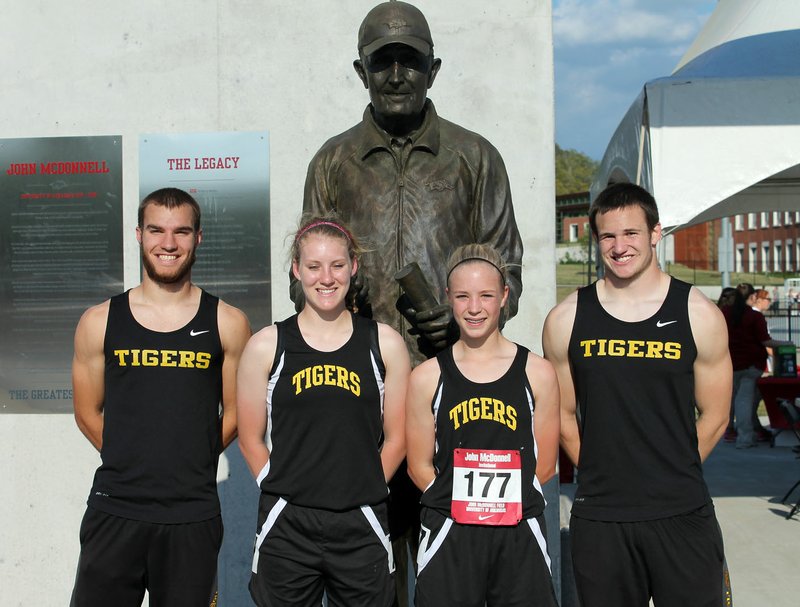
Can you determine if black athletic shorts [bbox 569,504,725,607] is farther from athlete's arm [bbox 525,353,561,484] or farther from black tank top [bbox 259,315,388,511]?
black tank top [bbox 259,315,388,511]

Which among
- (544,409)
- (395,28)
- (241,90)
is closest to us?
(544,409)

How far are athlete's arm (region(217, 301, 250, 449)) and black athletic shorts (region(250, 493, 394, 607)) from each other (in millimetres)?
417

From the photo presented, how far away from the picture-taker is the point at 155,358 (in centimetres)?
258

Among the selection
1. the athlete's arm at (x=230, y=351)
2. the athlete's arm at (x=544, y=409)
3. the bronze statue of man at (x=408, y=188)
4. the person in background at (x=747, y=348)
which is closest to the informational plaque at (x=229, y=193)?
the bronze statue of man at (x=408, y=188)

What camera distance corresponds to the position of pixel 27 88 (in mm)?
4496

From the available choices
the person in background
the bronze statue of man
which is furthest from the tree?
the bronze statue of man

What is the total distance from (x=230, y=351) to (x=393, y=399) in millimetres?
565

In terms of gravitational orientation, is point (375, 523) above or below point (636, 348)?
below

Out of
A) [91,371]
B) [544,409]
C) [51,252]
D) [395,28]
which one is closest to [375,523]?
[544,409]

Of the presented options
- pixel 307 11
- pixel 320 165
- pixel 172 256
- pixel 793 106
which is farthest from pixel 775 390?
pixel 172 256

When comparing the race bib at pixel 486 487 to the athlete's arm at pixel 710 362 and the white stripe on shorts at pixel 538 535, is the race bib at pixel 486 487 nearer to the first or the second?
the white stripe on shorts at pixel 538 535

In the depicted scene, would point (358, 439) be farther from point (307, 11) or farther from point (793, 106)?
point (793, 106)

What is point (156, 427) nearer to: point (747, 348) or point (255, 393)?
point (255, 393)

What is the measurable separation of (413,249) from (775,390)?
23.4ft
